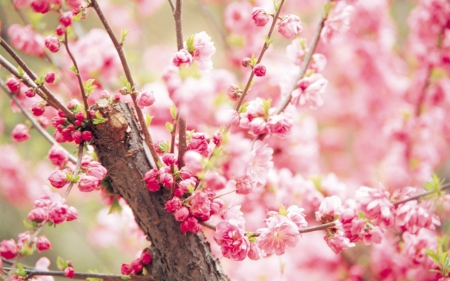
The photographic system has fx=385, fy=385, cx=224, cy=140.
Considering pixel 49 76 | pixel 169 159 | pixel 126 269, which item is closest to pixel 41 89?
pixel 49 76

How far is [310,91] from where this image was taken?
920 mm

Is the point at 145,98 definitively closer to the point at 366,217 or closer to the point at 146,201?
the point at 146,201

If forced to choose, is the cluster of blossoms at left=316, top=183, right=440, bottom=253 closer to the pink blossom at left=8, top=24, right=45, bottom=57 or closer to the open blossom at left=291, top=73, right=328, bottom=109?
the open blossom at left=291, top=73, right=328, bottom=109

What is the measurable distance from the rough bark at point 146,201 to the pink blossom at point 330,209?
0.87ft

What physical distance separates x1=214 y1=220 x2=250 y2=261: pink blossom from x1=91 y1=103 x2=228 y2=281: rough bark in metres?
0.10

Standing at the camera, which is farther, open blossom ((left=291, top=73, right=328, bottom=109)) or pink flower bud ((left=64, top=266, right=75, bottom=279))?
open blossom ((left=291, top=73, right=328, bottom=109))

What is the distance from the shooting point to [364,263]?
1484mm

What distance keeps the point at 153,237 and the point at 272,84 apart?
0.87 meters

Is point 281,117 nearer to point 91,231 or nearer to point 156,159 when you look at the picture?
point 156,159

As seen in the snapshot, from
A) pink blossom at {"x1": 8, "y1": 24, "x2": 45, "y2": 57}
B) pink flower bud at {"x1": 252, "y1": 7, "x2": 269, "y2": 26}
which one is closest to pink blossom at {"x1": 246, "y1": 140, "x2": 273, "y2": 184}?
pink flower bud at {"x1": 252, "y1": 7, "x2": 269, "y2": 26}

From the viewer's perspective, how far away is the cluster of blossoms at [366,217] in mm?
782

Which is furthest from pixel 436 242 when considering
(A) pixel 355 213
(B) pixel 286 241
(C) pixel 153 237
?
(C) pixel 153 237

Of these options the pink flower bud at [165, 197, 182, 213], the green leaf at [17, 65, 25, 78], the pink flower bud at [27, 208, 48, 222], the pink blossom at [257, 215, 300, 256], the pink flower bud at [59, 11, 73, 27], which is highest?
the pink flower bud at [59, 11, 73, 27]

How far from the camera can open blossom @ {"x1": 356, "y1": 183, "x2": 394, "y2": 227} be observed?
0.81m
